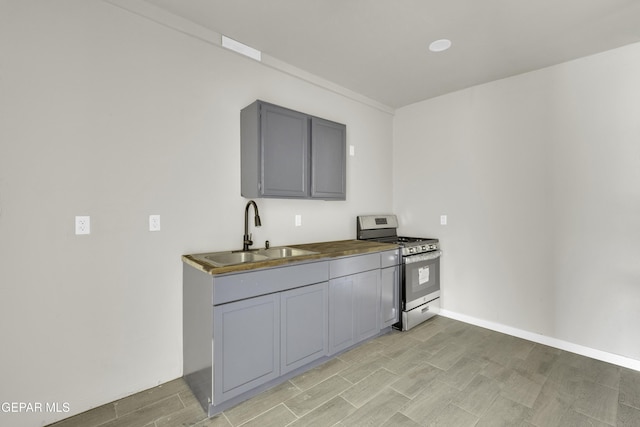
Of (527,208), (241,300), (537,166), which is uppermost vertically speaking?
(537,166)

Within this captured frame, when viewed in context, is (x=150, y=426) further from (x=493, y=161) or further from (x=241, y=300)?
(x=493, y=161)

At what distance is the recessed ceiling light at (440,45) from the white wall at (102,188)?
1.74 meters

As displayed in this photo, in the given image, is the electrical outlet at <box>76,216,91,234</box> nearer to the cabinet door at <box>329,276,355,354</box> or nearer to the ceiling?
the ceiling

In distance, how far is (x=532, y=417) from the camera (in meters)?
1.85

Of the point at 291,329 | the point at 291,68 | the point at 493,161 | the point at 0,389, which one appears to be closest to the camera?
the point at 0,389

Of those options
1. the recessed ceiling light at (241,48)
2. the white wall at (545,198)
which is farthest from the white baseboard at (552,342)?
the recessed ceiling light at (241,48)

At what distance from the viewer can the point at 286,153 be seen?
2559mm

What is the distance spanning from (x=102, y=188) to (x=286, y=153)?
1.38m

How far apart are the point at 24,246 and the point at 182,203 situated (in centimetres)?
92

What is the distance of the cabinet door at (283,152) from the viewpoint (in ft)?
7.91

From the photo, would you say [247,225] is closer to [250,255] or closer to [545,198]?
[250,255]

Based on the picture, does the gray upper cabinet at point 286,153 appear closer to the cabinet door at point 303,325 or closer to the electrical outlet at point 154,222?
the electrical outlet at point 154,222

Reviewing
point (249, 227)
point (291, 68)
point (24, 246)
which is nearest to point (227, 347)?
point (249, 227)

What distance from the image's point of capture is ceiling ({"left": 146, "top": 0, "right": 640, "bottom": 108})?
2.06 meters
